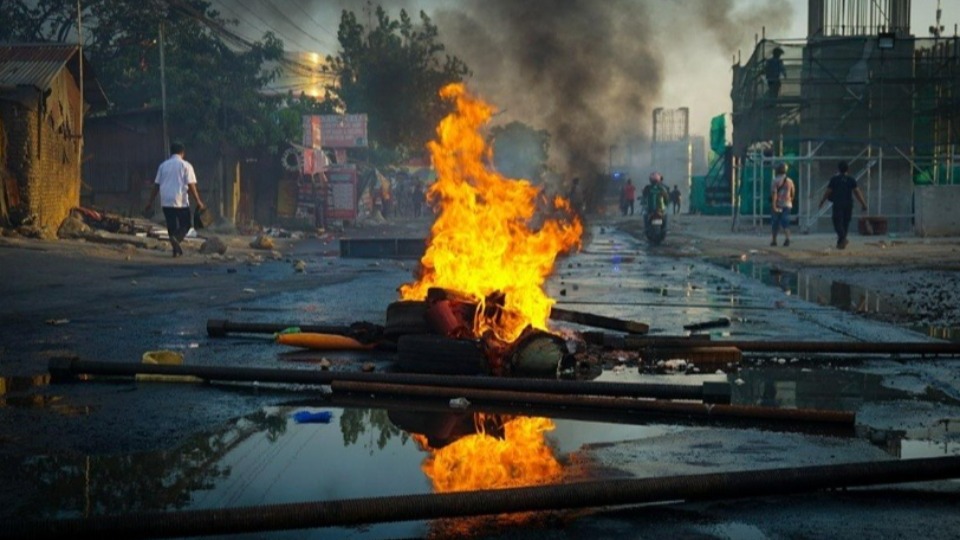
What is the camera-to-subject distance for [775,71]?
32.2 metres

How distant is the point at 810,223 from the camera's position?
1316 inches

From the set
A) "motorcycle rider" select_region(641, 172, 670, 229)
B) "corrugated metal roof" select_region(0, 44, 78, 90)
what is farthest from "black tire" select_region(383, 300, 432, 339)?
"motorcycle rider" select_region(641, 172, 670, 229)

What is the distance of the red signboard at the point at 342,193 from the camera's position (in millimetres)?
46562

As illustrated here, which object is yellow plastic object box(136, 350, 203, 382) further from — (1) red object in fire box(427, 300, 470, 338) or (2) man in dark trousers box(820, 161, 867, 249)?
(2) man in dark trousers box(820, 161, 867, 249)

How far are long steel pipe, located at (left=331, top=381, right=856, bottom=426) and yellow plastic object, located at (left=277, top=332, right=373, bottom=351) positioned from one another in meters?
1.96

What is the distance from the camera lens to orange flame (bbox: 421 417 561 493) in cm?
467

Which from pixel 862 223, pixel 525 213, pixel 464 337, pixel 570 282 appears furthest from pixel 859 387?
pixel 862 223

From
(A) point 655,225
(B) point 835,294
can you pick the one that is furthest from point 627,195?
(B) point 835,294

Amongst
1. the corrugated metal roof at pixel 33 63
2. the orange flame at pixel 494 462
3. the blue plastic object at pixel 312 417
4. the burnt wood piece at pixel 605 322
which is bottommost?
the orange flame at pixel 494 462

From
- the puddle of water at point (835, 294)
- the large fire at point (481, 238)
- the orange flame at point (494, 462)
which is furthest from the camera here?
the puddle of water at point (835, 294)

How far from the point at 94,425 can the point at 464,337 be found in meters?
2.58

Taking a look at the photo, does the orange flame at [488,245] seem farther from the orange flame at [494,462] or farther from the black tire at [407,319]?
the orange flame at [494,462]

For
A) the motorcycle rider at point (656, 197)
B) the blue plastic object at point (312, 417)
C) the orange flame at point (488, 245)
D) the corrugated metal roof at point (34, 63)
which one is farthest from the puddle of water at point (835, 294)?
the corrugated metal roof at point (34, 63)

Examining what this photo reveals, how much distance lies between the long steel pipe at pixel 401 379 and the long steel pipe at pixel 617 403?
8 centimetres
